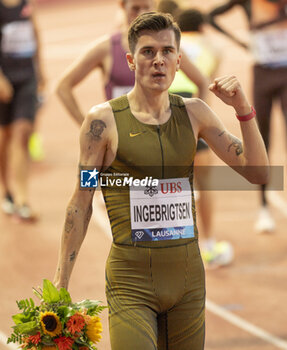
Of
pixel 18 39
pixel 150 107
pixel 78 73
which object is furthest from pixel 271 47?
pixel 150 107

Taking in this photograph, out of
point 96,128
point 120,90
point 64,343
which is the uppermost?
point 120,90

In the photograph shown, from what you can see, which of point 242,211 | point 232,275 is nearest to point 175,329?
point 232,275

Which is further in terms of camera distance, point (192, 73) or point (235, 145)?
point (192, 73)

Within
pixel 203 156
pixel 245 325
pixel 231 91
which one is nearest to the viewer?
pixel 231 91

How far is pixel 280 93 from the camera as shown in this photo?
8719mm

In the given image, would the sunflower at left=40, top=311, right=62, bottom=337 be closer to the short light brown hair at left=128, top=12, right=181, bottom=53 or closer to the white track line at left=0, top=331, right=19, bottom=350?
the short light brown hair at left=128, top=12, right=181, bottom=53

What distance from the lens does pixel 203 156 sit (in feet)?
25.6

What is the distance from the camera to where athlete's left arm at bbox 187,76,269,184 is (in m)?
3.83

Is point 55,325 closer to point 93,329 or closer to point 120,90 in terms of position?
point 93,329

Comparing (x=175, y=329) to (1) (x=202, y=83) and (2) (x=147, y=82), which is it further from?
(1) (x=202, y=83)

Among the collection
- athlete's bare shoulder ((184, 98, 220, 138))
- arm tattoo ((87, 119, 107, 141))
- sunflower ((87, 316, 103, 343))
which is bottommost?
sunflower ((87, 316, 103, 343))

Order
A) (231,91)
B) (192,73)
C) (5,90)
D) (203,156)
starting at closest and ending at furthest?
(231,91) < (192,73) < (203,156) < (5,90)

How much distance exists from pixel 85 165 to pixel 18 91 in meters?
5.66

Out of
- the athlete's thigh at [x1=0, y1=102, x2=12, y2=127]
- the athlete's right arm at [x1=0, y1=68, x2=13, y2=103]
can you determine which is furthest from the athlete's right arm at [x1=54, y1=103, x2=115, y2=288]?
the athlete's thigh at [x1=0, y1=102, x2=12, y2=127]
